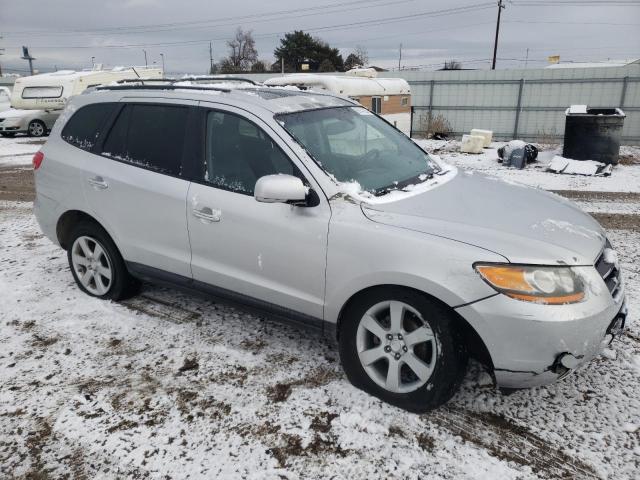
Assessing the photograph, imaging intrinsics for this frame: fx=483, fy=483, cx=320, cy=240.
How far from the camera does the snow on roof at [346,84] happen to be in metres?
11.4

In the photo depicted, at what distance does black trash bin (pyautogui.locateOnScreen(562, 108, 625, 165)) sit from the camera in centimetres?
1050

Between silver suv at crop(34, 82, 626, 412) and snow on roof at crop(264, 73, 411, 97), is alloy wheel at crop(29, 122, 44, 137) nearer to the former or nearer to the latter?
snow on roof at crop(264, 73, 411, 97)

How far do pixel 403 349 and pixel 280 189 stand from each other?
3.64 ft

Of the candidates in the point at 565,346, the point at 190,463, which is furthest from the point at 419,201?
the point at 190,463

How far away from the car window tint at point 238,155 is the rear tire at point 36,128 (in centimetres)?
1849

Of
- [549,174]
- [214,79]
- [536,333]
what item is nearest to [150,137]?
[214,79]

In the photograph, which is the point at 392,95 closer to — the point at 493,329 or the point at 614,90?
the point at 614,90

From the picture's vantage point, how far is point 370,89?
43.3ft

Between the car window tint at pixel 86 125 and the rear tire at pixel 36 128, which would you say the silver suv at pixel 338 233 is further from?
the rear tire at pixel 36 128

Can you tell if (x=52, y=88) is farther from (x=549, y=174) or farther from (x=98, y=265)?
(x=549, y=174)

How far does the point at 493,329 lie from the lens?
234 centimetres

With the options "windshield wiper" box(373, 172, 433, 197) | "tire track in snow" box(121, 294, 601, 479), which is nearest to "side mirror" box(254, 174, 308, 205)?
"windshield wiper" box(373, 172, 433, 197)

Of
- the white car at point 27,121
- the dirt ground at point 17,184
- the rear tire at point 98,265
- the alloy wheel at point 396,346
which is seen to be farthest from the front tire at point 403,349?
the white car at point 27,121

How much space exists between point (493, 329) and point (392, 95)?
13.0 meters
